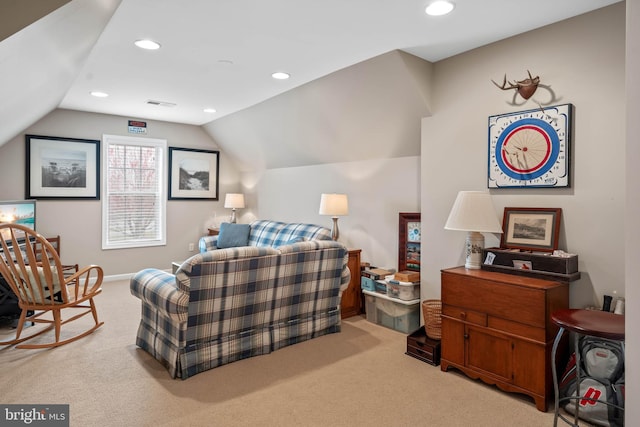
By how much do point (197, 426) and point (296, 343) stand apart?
129cm

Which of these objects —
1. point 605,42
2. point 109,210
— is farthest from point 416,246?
point 109,210

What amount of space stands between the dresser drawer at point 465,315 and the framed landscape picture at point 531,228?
616 millimetres

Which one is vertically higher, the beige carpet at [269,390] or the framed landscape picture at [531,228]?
the framed landscape picture at [531,228]

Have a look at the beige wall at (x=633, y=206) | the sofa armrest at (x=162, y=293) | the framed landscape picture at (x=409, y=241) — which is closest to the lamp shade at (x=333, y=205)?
the framed landscape picture at (x=409, y=241)

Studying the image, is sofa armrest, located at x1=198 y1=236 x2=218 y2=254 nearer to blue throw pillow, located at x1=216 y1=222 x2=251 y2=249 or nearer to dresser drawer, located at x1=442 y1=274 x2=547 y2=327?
blue throw pillow, located at x1=216 y1=222 x2=251 y2=249

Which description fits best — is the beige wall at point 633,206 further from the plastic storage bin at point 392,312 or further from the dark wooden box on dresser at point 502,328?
the plastic storage bin at point 392,312

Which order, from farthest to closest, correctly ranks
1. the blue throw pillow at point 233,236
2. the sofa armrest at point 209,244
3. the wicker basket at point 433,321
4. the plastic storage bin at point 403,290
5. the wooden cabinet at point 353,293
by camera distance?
the sofa armrest at point 209,244 → the blue throw pillow at point 233,236 → the wooden cabinet at point 353,293 → the plastic storage bin at point 403,290 → the wicker basket at point 433,321

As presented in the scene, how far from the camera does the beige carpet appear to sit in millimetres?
2242

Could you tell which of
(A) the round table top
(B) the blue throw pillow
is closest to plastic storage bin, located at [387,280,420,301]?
(A) the round table top

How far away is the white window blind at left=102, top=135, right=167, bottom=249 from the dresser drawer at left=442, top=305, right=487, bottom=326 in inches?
188

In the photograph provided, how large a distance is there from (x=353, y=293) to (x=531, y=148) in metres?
2.20

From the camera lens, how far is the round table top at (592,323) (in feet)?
6.07

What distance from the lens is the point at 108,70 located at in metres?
3.69

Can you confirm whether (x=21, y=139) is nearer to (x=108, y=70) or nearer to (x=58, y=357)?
(x=108, y=70)
